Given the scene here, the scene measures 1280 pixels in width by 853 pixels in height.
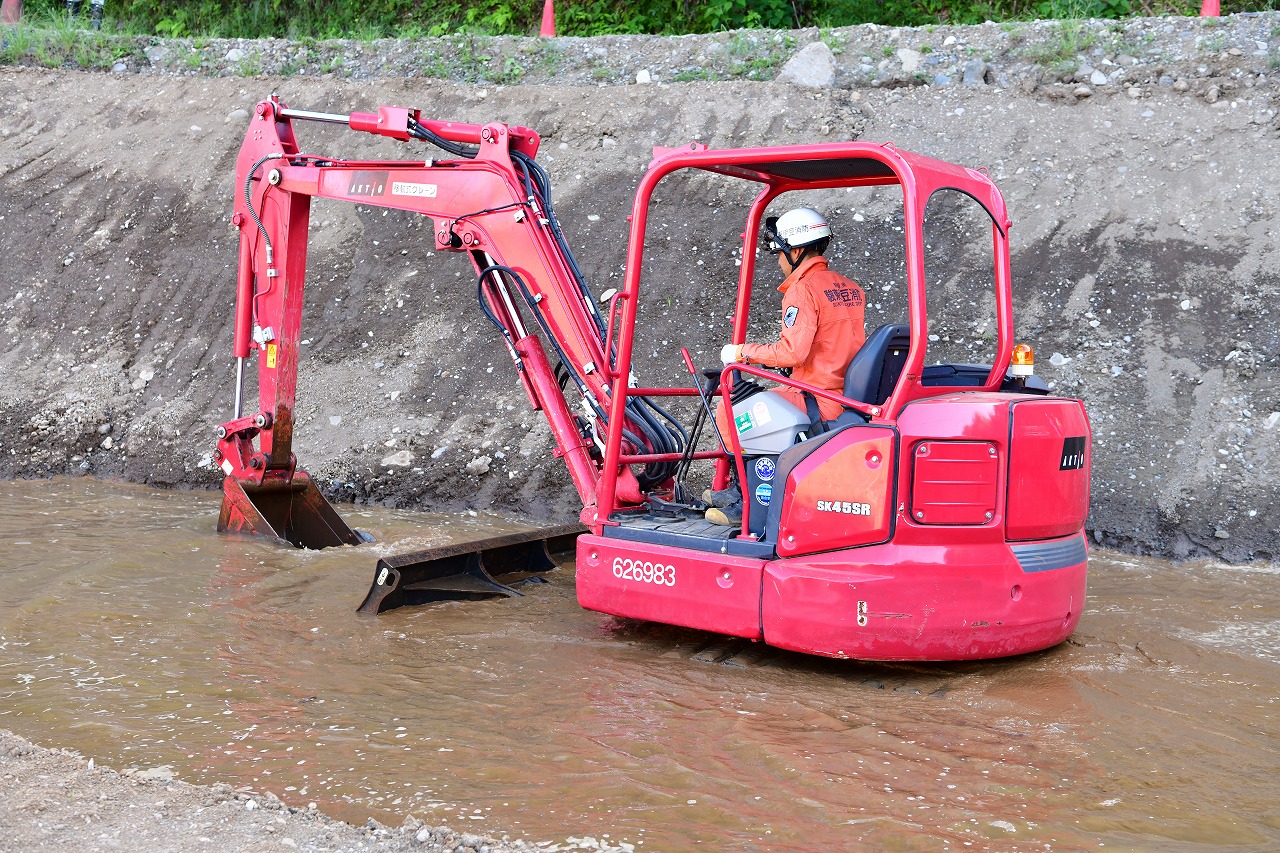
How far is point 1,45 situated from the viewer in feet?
46.8

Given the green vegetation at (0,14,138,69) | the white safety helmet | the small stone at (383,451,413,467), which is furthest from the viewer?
the green vegetation at (0,14,138,69)

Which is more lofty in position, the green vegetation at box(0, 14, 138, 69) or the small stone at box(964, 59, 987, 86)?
the green vegetation at box(0, 14, 138, 69)

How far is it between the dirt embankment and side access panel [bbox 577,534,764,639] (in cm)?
304

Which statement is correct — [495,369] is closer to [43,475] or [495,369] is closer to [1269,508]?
[43,475]

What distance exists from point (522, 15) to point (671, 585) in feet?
39.9

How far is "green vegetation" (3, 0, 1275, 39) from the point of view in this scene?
13445 mm

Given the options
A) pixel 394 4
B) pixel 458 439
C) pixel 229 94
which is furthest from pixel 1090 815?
pixel 394 4

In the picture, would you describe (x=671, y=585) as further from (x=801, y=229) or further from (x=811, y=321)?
(x=801, y=229)

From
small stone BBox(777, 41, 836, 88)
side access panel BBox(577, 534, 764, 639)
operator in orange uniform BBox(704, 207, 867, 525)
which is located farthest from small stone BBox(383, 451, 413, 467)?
small stone BBox(777, 41, 836, 88)

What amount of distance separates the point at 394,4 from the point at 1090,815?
14.8 meters

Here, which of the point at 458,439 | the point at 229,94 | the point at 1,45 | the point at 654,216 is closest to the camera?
the point at 458,439

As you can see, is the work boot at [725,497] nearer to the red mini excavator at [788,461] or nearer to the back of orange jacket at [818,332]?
the red mini excavator at [788,461]

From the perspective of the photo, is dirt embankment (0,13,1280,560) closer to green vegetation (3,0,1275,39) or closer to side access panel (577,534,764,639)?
green vegetation (3,0,1275,39)

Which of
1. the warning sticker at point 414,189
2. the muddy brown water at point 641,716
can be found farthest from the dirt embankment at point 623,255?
the warning sticker at point 414,189
